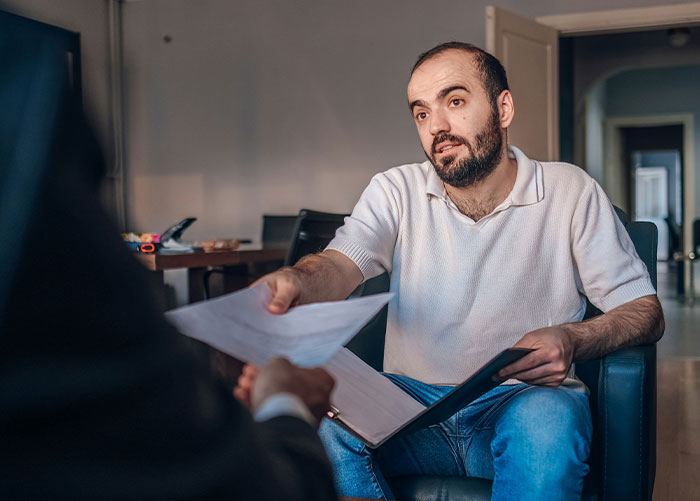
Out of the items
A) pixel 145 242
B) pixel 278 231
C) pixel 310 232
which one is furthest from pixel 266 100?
pixel 310 232

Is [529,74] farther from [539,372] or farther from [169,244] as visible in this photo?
[539,372]

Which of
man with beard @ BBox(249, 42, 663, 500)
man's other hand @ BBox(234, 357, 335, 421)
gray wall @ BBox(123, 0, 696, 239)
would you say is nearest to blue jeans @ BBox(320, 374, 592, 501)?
man with beard @ BBox(249, 42, 663, 500)

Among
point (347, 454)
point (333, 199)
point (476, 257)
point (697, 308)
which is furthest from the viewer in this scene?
point (697, 308)

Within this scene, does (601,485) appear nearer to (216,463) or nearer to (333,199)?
(216,463)

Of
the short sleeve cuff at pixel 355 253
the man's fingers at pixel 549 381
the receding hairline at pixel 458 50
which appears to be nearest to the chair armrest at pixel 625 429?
the man's fingers at pixel 549 381

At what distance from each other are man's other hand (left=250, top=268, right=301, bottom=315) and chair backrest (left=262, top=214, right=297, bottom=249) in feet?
10.6

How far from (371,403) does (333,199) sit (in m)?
4.11

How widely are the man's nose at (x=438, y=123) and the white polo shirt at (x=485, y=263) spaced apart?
119mm

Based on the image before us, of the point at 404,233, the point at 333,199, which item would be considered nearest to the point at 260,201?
the point at 333,199

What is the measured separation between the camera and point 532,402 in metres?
1.13

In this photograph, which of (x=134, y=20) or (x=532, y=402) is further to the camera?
(x=134, y=20)

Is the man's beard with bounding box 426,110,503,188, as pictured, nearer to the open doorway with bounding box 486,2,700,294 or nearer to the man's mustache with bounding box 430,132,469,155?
the man's mustache with bounding box 430,132,469,155

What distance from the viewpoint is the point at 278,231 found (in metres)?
4.38

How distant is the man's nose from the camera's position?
150cm
